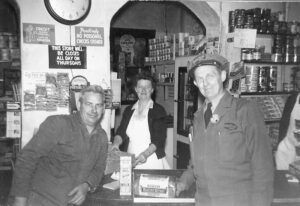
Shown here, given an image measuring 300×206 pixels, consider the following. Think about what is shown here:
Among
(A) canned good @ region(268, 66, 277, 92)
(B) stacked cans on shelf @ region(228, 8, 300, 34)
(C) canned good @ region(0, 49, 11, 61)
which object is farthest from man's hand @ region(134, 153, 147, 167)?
(C) canned good @ region(0, 49, 11, 61)

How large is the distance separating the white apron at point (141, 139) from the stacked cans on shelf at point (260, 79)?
167 cm

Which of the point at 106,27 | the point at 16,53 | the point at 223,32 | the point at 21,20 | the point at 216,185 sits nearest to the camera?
the point at 216,185

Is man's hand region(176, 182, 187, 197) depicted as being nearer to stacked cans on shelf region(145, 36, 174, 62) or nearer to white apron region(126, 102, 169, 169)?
white apron region(126, 102, 169, 169)

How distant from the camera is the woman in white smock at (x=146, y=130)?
305 centimetres

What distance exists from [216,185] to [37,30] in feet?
7.96

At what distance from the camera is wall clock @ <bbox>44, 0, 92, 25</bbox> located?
3.29 m

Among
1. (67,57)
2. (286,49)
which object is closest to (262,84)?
(286,49)

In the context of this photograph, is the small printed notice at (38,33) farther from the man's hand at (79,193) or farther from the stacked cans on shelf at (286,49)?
the stacked cans on shelf at (286,49)

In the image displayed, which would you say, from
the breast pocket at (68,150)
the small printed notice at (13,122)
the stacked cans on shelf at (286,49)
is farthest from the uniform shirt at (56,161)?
the stacked cans on shelf at (286,49)

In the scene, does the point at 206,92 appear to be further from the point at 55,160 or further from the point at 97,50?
the point at 97,50

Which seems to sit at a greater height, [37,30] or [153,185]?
[37,30]

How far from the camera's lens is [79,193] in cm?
217

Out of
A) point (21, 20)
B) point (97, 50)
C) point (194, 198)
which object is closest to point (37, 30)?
point (21, 20)

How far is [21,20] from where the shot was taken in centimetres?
328
